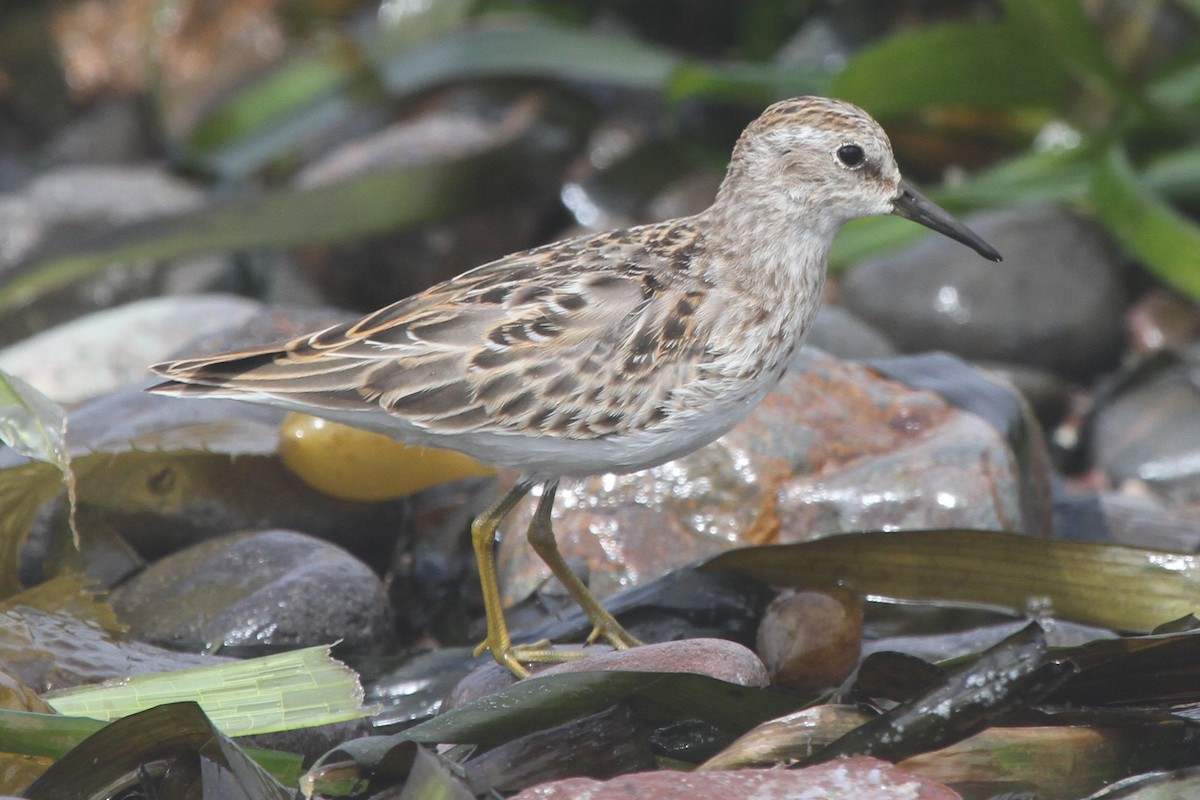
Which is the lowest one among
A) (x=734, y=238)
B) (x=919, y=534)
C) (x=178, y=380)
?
(x=919, y=534)

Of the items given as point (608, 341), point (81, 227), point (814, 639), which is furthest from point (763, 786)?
point (81, 227)

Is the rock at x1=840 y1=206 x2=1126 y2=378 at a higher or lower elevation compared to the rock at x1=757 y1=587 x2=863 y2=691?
higher

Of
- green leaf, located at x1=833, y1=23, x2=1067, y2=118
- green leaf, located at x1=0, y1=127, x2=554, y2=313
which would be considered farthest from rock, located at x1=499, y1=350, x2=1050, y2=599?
green leaf, located at x1=0, y1=127, x2=554, y2=313

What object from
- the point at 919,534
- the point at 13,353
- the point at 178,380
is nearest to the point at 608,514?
the point at 919,534

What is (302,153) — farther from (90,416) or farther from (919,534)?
(919,534)

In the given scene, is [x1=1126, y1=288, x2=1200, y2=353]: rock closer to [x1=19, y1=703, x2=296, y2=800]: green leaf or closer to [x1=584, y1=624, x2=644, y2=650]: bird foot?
[x1=584, y1=624, x2=644, y2=650]: bird foot

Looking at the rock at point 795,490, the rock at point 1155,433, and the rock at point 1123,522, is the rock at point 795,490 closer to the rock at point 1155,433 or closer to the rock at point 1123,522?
the rock at point 1123,522

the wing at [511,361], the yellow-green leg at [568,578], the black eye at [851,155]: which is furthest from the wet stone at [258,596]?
the black eye at [851,155]
